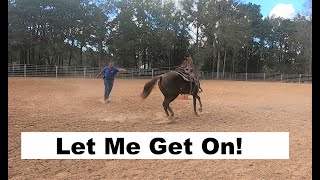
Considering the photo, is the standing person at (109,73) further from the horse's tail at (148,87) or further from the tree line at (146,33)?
the horse's tail at (148,87)

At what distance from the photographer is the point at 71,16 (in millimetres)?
5004

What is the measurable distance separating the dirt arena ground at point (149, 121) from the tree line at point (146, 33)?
549mm

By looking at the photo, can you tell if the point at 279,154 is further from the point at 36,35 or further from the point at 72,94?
the point at 36,35

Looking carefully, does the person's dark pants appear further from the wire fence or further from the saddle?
the saddle

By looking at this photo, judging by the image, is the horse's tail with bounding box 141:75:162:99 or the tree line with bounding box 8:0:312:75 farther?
the tree line with bounding box 8:0:312:75

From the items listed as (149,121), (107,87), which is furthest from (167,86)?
(107,87)
